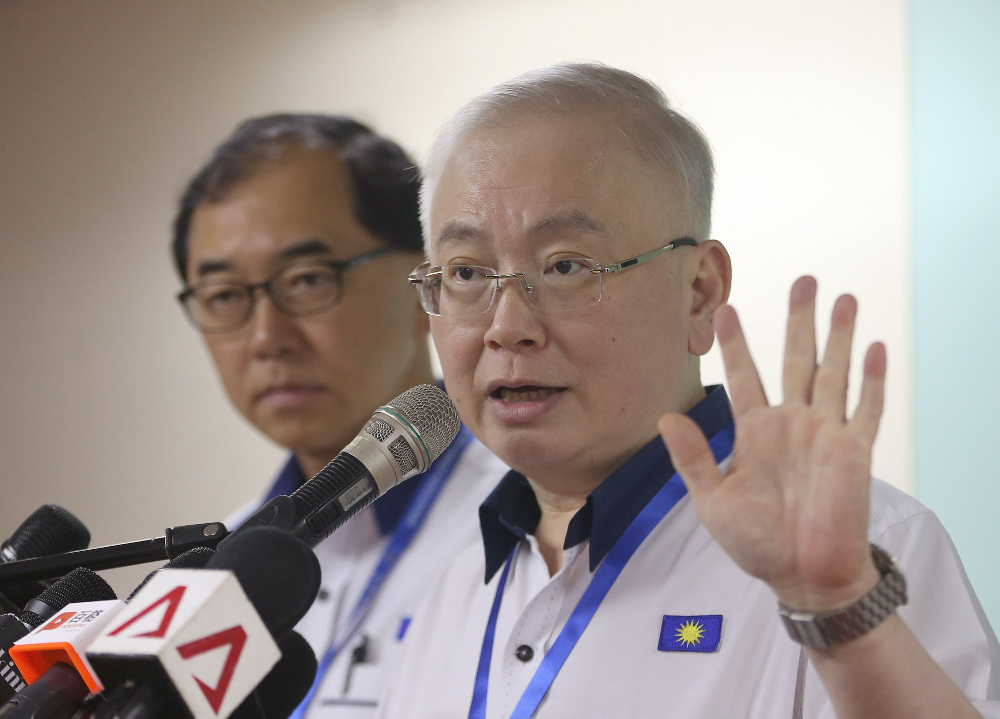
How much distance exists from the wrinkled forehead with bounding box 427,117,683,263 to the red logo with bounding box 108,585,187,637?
845 mm

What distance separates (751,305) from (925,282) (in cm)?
42

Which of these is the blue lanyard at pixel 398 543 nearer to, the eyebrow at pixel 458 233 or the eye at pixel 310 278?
the eye at pixel 310 278

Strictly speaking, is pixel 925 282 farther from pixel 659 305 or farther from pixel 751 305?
pixel 659 305

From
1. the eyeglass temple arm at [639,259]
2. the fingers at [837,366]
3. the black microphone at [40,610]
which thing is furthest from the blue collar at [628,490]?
the black microphone at [40,610]

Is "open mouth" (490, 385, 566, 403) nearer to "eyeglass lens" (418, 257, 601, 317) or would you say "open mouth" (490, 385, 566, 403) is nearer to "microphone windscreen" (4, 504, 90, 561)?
"eyeglass lens" (418, 257, 601, 317)

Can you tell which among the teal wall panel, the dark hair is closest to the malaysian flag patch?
the teal wall panel

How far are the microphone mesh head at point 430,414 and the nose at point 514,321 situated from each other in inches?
5.7

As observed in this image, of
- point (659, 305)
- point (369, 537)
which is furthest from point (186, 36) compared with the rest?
point (659, 305)

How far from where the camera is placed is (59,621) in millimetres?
768

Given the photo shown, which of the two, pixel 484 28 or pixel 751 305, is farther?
pixel 484 28

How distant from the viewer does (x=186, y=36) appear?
3375 millimetres

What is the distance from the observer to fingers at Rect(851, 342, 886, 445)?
35.6 inches

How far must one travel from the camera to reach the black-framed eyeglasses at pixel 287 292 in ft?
8.16

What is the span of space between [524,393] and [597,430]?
0.13 meters
